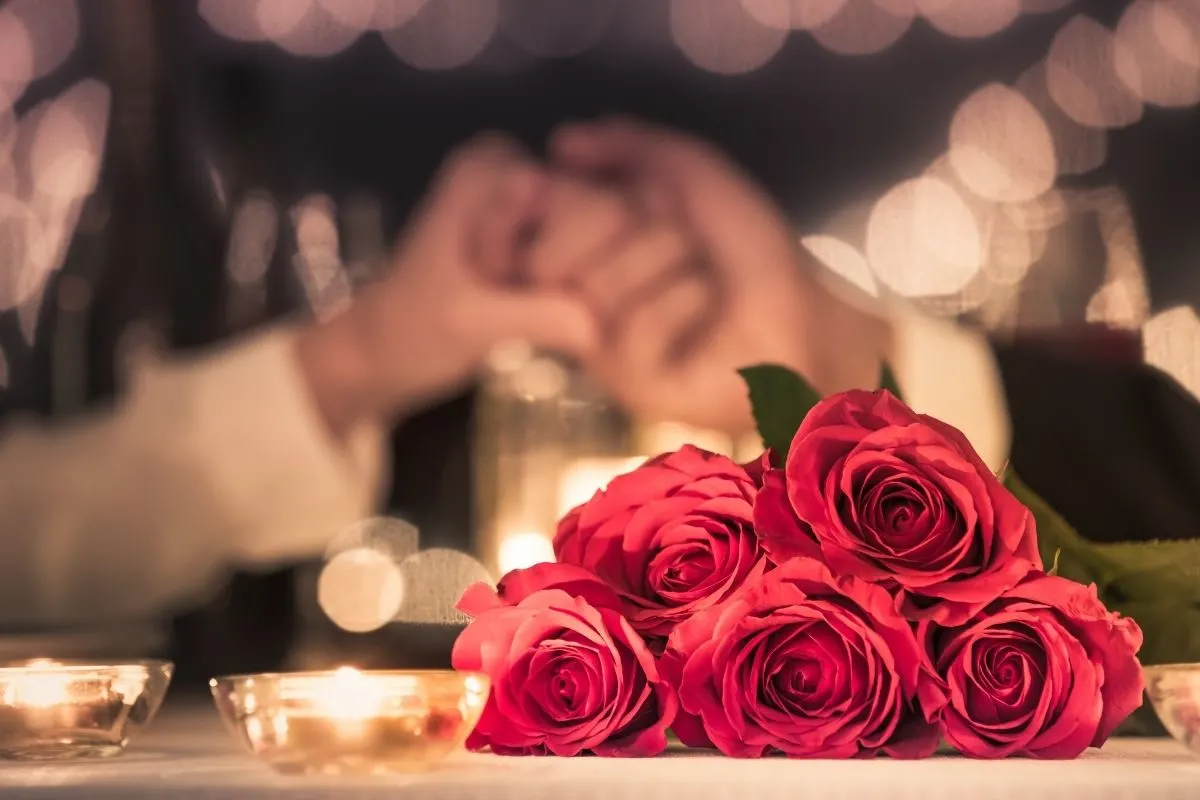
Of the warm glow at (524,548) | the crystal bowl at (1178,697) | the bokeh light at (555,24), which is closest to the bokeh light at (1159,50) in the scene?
the bokeh light at (555,24)

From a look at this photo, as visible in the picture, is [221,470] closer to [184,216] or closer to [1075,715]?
[184,216]

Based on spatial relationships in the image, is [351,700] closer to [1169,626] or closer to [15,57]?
[1169,626]

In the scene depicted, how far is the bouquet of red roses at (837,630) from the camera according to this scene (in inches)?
10.6

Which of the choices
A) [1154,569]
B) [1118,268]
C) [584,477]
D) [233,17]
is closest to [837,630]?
[1154,569]

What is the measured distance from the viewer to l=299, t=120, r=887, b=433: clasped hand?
2.98 ft

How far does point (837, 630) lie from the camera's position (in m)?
0.27

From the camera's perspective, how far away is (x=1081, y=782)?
9.8 inches

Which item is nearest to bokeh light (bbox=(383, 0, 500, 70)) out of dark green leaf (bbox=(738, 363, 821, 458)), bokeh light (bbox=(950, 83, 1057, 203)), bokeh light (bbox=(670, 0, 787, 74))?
bokeh light (bbox=(670, 0, 787, 74))

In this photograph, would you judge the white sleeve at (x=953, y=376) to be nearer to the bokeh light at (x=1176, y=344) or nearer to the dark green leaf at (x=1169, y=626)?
the bokeh light at (x=1176, y=344)

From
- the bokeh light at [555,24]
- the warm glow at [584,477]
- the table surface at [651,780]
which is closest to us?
the table surface at [651,780]

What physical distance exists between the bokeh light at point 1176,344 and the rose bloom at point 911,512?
0.69 metres

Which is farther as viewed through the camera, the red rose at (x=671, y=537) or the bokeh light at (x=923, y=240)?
the bokeh light at (x=923, y=240)

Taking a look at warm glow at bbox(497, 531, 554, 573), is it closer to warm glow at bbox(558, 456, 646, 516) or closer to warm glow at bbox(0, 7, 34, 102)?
warm glow at bbox(558, 456, 646, 516)

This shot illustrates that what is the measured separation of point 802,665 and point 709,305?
656 mm
